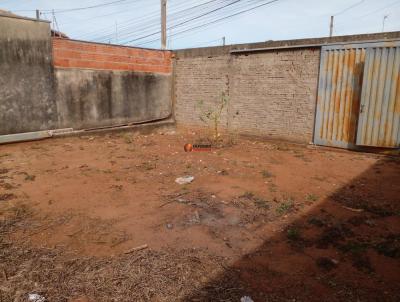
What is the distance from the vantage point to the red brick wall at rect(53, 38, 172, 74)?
8.60 metres

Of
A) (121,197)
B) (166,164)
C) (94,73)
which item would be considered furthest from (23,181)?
(94,73)

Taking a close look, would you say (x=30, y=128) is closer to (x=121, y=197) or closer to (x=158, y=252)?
(x=121, y=197)

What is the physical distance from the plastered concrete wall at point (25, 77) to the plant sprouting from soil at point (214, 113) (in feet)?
15.6

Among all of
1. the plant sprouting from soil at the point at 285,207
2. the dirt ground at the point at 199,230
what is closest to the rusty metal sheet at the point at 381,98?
the dirt ground at the point at 199,230

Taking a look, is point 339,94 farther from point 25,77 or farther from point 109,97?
point 25,77

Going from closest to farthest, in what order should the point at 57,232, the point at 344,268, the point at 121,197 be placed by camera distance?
the point at 344,268
the point at 57,232
the point at 121,197

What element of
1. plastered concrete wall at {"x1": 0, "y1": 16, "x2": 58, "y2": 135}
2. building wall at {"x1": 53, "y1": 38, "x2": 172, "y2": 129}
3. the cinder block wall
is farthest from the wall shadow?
building wall at {"x1": 53, "y1": 38, "x2": 172, "y2": 129}

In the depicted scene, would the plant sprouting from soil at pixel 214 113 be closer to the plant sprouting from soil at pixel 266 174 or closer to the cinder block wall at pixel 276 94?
the cinder block wall at pixel 276 94

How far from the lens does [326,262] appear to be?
3043mm

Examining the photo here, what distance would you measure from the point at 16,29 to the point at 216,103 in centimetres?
598

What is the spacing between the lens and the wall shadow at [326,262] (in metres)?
2.59

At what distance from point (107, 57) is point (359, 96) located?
725cm

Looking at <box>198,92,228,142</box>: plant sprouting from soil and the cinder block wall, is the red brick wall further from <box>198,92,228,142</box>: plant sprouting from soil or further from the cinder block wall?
the cinder block wall

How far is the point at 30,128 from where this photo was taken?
26.8ft
